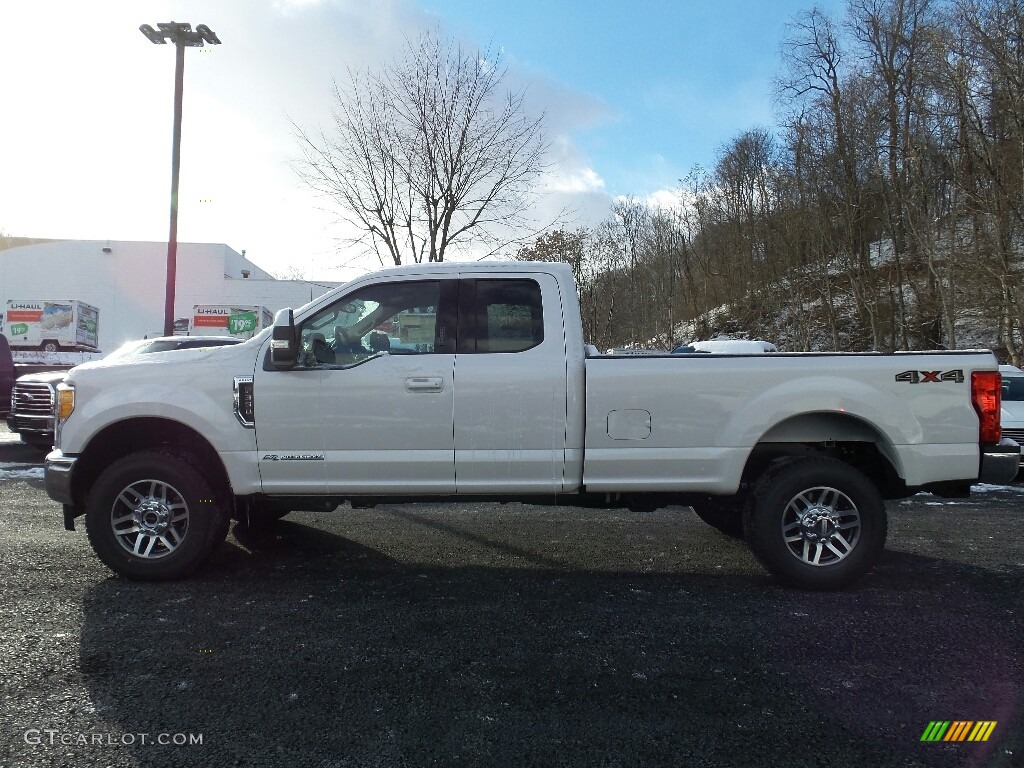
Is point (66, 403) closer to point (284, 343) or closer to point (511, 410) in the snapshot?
point (284, 343)

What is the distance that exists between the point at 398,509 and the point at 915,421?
5105 mm

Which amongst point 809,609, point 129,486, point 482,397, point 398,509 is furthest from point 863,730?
point 398,509

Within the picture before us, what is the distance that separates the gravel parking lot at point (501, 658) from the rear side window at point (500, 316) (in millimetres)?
1649

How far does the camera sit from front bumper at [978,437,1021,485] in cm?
458

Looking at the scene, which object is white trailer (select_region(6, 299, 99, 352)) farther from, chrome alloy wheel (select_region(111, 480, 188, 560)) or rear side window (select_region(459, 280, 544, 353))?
rear side window (select_region(459, 280, 544, 353))

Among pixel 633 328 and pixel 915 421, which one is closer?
pixel 915 421

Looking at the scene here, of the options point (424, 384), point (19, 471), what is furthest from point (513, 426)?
point (19, 471)

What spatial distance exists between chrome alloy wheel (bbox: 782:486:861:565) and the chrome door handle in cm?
244

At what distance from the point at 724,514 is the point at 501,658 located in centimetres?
284

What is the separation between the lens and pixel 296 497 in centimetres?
477

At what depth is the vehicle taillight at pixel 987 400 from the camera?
15.0 feet

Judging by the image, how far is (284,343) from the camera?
14.7ft

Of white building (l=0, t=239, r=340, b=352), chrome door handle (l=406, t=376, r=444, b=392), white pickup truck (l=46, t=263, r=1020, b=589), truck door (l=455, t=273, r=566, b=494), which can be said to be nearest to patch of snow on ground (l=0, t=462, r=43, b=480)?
white pickup truck (l=46, t=263, r=1020, b=589)

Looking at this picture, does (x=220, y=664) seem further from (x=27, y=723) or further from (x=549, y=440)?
(x=549, y=440)
